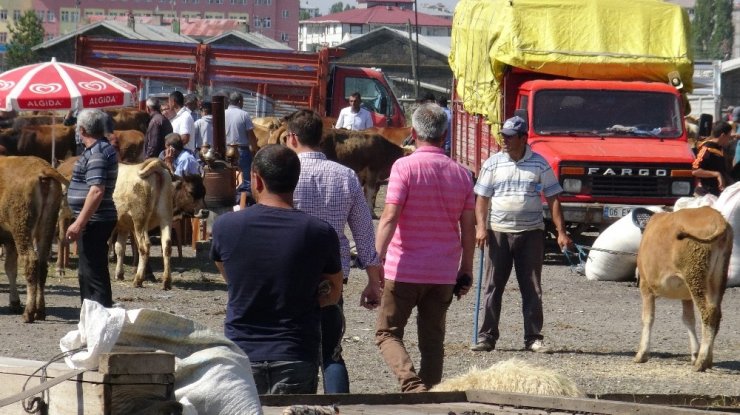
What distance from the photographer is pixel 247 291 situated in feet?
19.9

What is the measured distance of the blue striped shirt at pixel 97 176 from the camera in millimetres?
10711

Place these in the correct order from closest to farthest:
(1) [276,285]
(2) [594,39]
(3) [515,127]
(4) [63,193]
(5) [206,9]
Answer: (1) [276,285] → (3) [515,127] → (4) [63,193] → (2) [594,39] → (5) [206,9]

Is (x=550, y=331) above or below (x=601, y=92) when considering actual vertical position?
below

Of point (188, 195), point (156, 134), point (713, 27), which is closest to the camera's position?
point (188, 195)

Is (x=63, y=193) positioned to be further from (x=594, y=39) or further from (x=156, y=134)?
(x=594, y=39)

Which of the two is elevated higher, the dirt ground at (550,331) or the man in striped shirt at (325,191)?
the man in striped shirt at (325,191)

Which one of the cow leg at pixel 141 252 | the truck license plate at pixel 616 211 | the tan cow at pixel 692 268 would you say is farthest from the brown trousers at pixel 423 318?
the truck license plate at pixel 616 211

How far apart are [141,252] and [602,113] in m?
6.37

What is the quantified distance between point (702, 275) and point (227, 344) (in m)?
6.82

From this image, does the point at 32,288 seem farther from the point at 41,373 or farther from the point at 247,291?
the point at 41,373

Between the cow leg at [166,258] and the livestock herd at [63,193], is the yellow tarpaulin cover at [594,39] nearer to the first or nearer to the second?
the livestock herd at [63,193]

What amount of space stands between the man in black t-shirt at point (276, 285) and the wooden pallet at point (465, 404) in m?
0.82

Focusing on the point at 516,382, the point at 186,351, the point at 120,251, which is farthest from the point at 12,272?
the point at 186,351

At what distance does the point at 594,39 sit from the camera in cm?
1836
